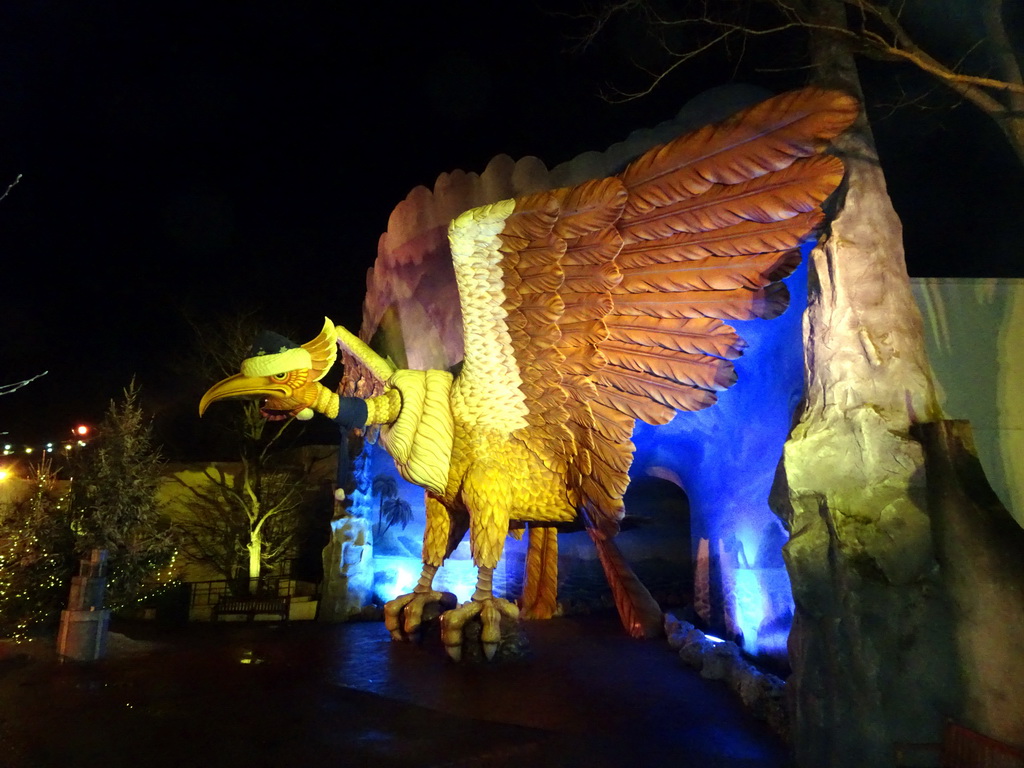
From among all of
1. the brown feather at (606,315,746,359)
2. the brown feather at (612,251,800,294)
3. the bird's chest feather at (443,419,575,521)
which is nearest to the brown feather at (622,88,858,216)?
the brown feather at (612,251,800,294)

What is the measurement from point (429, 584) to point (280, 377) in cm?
222

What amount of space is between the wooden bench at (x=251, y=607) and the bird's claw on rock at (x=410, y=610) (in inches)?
107

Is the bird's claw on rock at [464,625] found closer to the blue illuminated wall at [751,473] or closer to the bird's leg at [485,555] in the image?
the bird's leg at [485,555]

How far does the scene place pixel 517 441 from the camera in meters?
4.98

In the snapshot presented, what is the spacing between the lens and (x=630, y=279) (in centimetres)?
389

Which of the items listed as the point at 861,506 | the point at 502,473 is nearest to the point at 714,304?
the point at 861,506

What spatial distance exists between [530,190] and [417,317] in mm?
2075

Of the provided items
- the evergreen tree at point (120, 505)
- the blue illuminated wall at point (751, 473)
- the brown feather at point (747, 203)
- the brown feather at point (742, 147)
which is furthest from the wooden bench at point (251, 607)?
the brown feather at point (742, 147)

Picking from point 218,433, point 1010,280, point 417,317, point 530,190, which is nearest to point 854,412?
point 1010,280

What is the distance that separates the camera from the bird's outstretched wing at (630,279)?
308 cm

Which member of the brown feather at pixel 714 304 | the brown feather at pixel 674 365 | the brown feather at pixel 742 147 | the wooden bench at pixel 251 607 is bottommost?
the wooden bench at pixel 251 607

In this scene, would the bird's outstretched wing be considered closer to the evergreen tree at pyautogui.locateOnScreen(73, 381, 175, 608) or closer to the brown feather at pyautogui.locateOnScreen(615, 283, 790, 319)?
the brown feather at pyautogui.locateOnScreen(615, 283, 790, 319)

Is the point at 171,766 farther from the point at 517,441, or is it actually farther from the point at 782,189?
the point at 782,189

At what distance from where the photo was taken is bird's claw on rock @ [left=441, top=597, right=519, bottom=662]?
445cm
